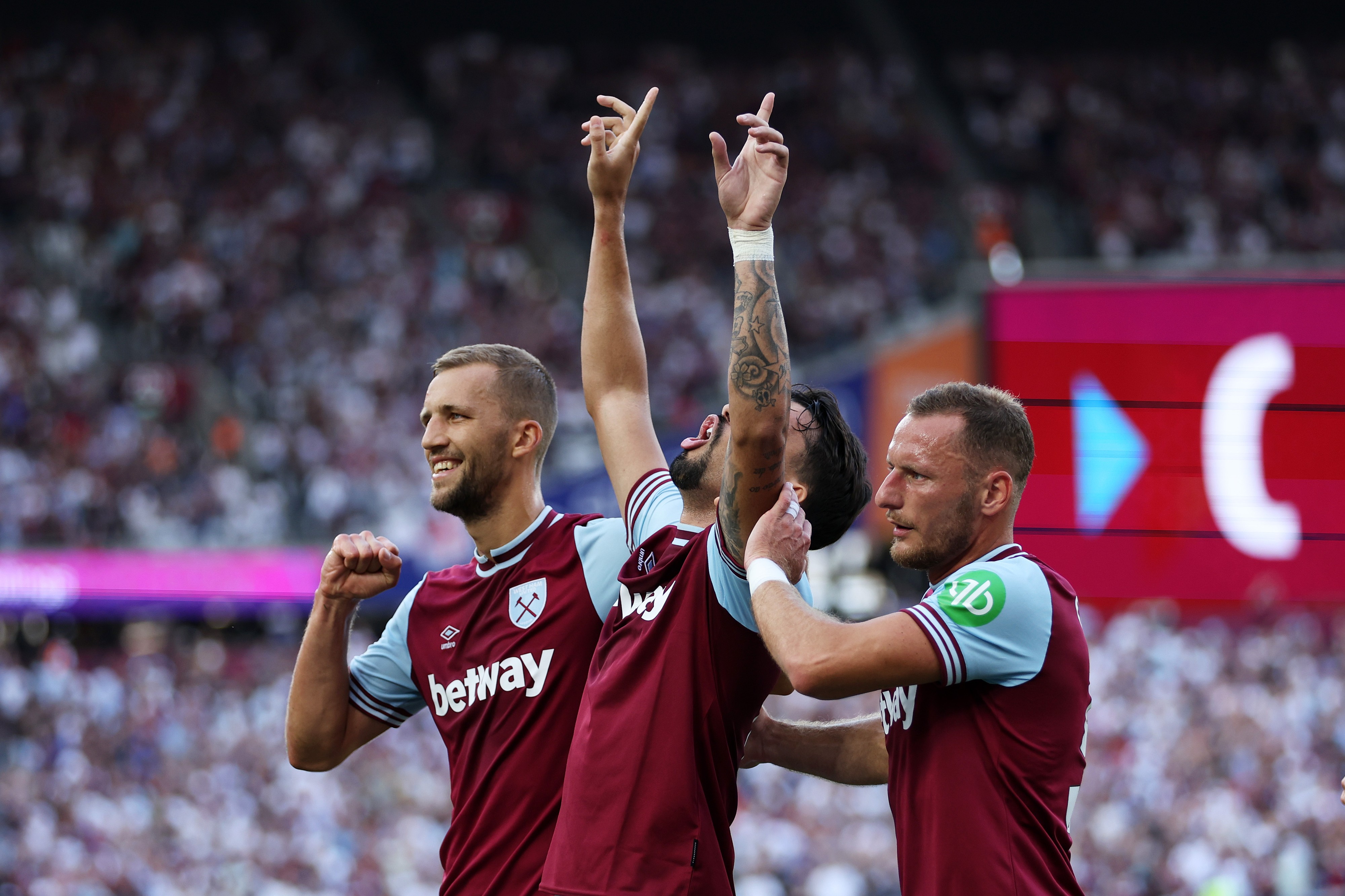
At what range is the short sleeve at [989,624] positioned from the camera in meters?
2.65

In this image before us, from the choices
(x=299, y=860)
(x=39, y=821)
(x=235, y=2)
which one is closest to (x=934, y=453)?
(x=299, y=860)

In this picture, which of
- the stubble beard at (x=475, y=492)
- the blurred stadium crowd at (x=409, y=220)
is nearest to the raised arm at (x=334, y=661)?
the stubble beard at (x=475, y=492)

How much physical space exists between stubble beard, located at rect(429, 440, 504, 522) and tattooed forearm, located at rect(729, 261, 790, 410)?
813 millimetres

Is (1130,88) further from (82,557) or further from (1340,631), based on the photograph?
(82,557)

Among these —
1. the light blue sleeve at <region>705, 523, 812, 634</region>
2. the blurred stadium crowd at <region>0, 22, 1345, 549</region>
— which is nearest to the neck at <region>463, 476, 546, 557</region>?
the light blue sleeve at <region>705, 523, 812, 634</region>

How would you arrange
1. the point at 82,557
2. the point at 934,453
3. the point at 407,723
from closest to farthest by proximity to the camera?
the point at 934,453 < the point at 407,723 < the point at 82,557

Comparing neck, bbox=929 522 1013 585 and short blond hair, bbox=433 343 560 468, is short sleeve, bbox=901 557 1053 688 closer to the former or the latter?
neck, bbox=929 522 1013 585

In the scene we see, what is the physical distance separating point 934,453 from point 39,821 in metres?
13.5

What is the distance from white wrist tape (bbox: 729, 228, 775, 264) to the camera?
2.92 metres

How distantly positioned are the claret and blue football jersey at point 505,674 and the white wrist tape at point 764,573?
538 mm

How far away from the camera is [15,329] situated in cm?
2047

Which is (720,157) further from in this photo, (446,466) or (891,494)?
(446,466)

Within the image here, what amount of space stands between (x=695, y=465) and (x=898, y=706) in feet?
2.21

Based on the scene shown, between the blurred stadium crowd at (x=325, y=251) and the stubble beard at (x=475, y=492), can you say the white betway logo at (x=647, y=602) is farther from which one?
the blurred stadium crowd at (x=325, y=251)
